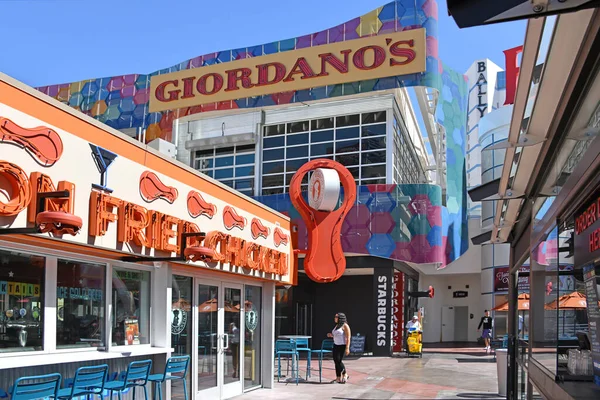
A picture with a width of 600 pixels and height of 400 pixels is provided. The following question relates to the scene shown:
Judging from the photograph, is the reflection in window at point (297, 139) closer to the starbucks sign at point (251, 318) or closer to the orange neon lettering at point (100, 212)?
the starbucks sign at point (251, 318)

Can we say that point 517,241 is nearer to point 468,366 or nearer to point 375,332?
point 468,366

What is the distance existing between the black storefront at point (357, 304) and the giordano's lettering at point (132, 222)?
11697 mm

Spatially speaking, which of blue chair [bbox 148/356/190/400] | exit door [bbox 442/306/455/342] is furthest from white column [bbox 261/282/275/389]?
exit door [bbox 442/306/455/342]

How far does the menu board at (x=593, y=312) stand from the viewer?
3.34 metres

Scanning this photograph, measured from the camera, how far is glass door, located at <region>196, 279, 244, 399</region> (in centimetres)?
1125

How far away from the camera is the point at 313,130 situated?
25.8 meters

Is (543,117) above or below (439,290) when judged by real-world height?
above

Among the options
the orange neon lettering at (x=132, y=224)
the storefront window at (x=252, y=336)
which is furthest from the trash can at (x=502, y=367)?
the orange neon lettering at (x=132, y=224)

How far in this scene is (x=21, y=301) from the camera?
285 inches

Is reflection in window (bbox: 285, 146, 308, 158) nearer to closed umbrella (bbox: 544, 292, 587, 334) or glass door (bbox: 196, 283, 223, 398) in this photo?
glass door (bbox: 196, 283, 223, 398)

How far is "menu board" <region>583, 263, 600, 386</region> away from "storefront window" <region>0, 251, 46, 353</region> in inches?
228

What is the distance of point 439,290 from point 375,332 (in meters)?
13.7

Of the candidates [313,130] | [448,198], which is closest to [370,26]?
[313,130]

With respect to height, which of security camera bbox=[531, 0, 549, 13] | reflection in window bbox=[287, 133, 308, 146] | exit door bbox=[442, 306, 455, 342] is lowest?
exit door bbox=[442, 306, 455, 342]
